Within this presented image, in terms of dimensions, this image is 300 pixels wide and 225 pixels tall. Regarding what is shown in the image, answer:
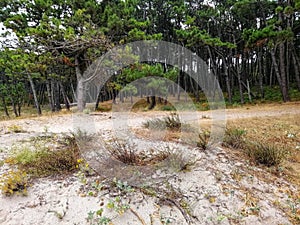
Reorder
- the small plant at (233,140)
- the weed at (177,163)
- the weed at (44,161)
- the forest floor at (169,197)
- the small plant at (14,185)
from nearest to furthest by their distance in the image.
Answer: the forest floor at (169,197) < the small plant at (14,185) < the weed at (44,161) < the weed at (177,163) < the small plant at (233,140)

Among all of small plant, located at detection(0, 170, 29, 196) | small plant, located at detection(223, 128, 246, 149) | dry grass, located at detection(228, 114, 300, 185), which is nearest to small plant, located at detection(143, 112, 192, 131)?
small plant, located at detection(223, 128, 246, 149)

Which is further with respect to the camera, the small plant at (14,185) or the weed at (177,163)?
the weed at (177,163)

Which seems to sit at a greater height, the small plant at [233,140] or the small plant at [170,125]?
the small plant at [170,125]

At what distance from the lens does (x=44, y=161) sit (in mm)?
2520

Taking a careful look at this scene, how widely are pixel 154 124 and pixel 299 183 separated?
279 cm

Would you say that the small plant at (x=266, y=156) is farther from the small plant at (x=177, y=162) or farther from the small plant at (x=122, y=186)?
the small plant at (x=122, y=186)

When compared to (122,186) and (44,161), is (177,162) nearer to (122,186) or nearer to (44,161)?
(122,186)

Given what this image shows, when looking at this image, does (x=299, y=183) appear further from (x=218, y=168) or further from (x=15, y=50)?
(x=15, y=50)

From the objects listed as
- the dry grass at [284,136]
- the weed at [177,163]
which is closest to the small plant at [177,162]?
the weed at [177,163]

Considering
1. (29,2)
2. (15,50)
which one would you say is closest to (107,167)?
(15,50)

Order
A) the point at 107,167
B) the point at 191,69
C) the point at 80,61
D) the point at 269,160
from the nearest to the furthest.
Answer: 1. the point at 107,167
2. the point at 269,160
3. the point at 80,61
4. the point at 191,69

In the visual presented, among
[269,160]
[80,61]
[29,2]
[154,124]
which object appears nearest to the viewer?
[269,160]

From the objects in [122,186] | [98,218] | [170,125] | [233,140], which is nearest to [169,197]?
[122,186]

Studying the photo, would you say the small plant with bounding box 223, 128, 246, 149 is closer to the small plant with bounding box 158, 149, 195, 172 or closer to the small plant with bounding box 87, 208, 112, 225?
the small plant with bounding box 158, 149, 195, 172
